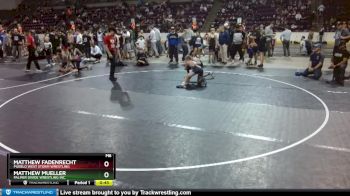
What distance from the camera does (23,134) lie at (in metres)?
8.29

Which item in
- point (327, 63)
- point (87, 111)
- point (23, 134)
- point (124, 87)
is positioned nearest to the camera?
point (23, 134)

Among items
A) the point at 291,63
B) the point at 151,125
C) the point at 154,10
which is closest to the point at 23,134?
the point at 151,125

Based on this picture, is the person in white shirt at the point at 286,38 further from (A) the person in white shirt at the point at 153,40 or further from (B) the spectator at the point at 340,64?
(A) the person in white shirt at the point at 153,40

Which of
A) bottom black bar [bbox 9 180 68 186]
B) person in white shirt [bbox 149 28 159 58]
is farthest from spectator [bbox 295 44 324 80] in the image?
bottom black bar [bbox 9 180 68 186]

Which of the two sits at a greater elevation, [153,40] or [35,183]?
[153,40]

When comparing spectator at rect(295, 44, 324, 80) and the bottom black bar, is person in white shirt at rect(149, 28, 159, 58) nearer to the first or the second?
spectator at rect(295, 44, 324, 80)

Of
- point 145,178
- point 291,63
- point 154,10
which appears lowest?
point 145,178

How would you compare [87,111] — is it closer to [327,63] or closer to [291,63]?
[291,63]

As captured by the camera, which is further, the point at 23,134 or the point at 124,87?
the point at 124,87

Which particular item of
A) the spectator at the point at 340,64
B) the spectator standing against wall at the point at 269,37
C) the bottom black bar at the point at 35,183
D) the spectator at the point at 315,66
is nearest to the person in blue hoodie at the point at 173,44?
the spectator standing against wall at the point at 269,37

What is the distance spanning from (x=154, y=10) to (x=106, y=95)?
76.2 feet
